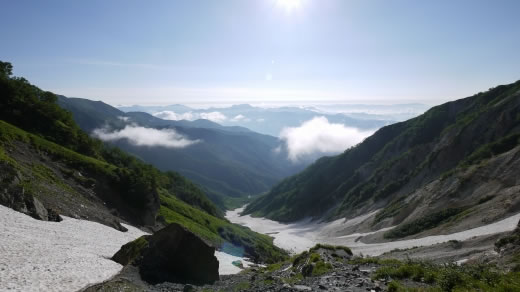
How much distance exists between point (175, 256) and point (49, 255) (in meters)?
8.92

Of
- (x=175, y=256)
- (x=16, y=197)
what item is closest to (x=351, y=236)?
(x=175, y=256)

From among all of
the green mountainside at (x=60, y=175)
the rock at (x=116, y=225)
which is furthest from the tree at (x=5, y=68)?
the rock at (x=116, y=225)

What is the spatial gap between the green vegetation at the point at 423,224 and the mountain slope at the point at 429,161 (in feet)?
2.03

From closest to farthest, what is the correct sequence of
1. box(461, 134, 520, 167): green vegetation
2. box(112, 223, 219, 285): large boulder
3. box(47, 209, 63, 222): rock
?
box(112, 223, 219, 285): large boulder < box(47, 209, 63, 222): rock < box(461, 134, 520, 167): green vegetation

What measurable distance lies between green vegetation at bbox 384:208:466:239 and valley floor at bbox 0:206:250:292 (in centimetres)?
6345

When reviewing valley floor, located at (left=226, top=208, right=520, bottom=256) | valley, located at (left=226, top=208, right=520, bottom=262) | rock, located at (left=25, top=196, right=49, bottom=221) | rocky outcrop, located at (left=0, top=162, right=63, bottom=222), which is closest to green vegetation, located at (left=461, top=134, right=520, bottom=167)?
valley, located at (left=226, top=208, right=520, bottom=262)

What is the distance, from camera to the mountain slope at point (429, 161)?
7975 centimetres

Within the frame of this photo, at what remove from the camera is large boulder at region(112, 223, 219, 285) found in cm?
2569

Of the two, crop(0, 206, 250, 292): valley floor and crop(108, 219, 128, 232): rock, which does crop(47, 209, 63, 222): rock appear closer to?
crop(0, 206, 250, 292): valley floor

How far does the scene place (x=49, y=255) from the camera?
23047mm

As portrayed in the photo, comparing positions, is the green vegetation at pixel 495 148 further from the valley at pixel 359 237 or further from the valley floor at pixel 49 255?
the valley floor at pixel 49 255

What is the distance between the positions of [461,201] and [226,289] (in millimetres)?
64395

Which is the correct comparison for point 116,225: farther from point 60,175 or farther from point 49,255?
point 49,255

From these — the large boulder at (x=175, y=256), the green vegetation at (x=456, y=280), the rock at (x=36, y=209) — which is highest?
the green vegetation at (x=456, y=280)
